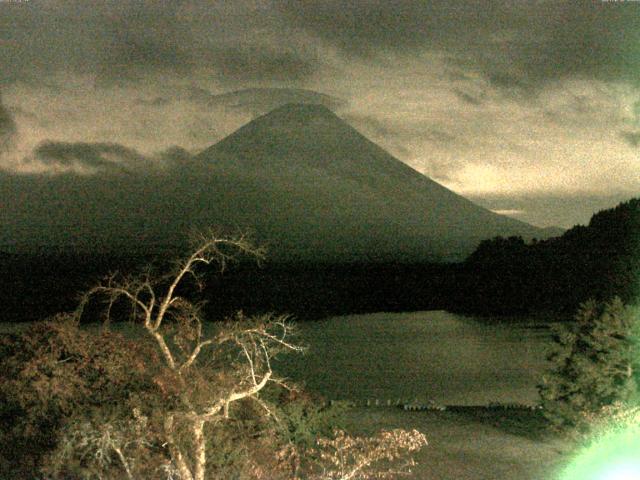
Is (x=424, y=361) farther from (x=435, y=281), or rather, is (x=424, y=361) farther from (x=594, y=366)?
(x=435, y=281)

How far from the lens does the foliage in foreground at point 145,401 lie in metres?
7.35

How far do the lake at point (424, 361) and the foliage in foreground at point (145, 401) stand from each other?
6632 millimetres

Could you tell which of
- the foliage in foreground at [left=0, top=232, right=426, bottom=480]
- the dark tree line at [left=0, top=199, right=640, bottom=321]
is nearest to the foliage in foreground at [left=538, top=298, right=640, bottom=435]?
the foliage in foreground at [left=0, top=232, right=426, bottom=480]

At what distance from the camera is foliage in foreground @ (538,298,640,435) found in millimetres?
12414

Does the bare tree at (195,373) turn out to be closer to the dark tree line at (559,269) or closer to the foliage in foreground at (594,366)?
the foliage in foreground at (594,366)

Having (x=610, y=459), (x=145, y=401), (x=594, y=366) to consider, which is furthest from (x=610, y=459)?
(x=145, y=401)

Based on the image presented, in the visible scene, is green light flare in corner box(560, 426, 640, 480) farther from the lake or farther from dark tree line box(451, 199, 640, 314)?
dark tree line box(451, 199, 640, 314)

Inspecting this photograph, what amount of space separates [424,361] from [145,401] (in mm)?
28202

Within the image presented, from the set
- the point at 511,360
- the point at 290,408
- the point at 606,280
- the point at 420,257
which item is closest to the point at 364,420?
the point at 290,408

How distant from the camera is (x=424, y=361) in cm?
3494

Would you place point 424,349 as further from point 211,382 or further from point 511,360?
point 211,382

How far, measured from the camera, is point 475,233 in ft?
452

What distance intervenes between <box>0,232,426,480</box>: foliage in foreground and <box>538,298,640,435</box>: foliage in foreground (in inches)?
202

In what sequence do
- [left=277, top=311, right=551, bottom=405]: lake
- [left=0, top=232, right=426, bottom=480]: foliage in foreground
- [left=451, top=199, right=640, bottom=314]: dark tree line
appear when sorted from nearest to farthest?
[left=0, top=232, right=426, bottom=480]: foliage in foreground
[left=277, top=311, right=551, bottom=405]: lake
[left=451, top=199, right=640, bottom=314]: dark tree line
